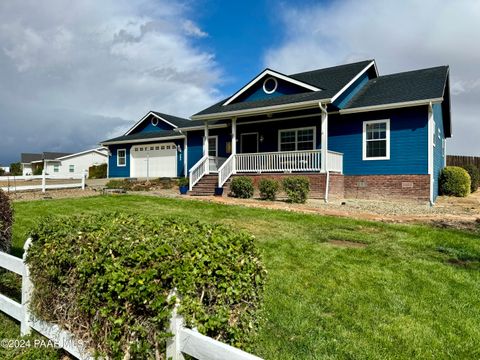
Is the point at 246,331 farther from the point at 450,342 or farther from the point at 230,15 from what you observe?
the point at 230,15

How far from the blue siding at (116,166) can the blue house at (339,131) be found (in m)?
8.67

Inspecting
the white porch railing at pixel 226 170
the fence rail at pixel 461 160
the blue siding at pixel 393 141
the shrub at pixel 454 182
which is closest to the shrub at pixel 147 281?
the white porch railing at pixel 226 170

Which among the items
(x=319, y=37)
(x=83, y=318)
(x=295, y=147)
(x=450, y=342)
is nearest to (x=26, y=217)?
(x=83, y=318)

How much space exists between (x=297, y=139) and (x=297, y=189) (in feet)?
17.2

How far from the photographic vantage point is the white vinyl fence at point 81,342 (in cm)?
185

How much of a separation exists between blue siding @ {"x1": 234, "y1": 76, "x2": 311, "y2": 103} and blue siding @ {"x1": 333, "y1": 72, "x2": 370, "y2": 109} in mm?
1558

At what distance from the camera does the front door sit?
754 inches

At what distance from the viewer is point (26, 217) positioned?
923cm

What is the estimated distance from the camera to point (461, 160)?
23.5 meters

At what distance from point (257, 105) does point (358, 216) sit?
332 inches

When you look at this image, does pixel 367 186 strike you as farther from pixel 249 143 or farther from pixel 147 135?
pixel 147 135

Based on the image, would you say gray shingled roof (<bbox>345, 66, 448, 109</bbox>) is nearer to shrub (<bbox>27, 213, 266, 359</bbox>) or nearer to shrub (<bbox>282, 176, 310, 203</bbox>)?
shrub (<bbox>282, 176, 310, 203</bbox>)

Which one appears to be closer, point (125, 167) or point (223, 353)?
point (223, 353)

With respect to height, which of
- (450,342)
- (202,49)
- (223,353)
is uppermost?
(202,49)
